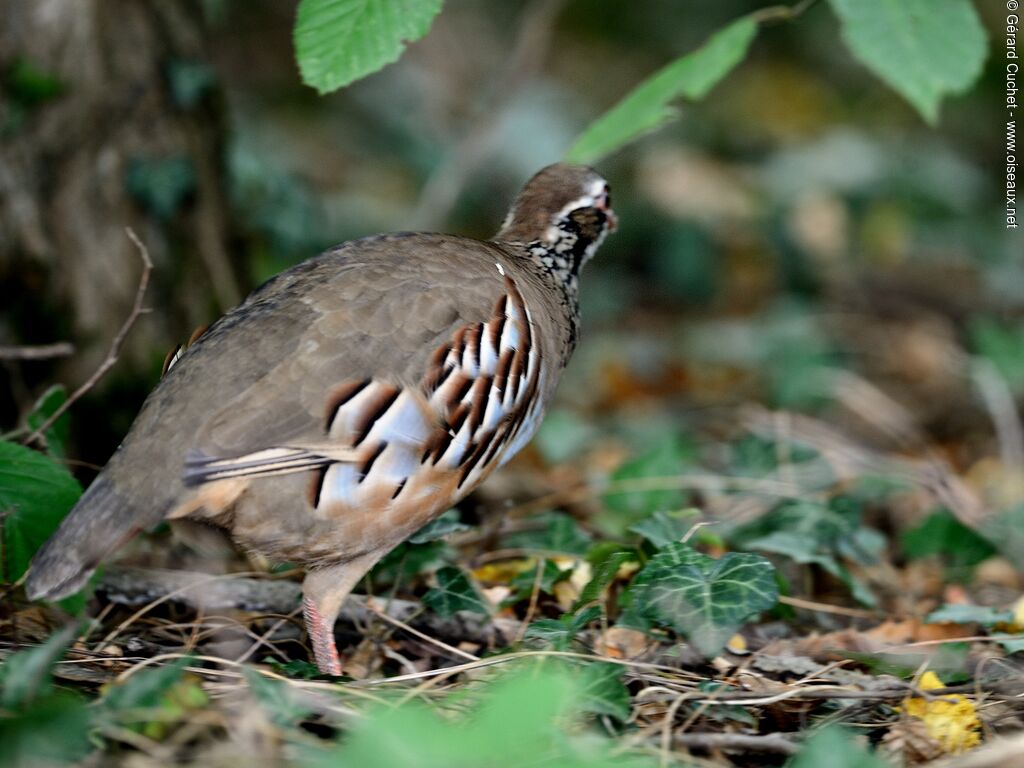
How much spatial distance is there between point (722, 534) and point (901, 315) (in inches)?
177

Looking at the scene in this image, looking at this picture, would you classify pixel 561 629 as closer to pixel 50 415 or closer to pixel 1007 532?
pixel 50 415

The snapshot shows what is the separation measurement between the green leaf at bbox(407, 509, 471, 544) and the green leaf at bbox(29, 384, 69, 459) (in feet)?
4.06

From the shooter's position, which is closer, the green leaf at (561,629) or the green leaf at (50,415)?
the green leaf at (561,629)

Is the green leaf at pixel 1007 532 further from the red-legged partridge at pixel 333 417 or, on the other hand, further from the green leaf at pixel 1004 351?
the green leaf at pixel 1004 351

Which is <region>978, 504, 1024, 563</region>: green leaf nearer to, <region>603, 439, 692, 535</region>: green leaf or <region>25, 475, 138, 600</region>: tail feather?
<region>603, 439, 692, 535</region>: green leaf

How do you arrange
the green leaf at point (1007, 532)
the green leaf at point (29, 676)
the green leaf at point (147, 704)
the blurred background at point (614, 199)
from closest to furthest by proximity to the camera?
the green leaf at point (29, 676)
the green leaf at point (147, 704)
the blurred background at point (614, 199)
the green leaf at point (1007, 532)

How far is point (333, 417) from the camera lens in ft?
11.5

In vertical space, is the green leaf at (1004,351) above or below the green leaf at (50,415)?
below

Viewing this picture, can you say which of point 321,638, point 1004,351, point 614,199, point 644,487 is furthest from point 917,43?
point 614,199

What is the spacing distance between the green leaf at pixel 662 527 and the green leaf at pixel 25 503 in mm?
1812

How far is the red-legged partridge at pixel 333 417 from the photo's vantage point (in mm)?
3379

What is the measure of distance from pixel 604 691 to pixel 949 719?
0.94 meters

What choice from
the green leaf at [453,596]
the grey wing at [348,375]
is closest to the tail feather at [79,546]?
the grey wing at [348,375]

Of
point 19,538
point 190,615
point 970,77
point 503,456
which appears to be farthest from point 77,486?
point 970,77
